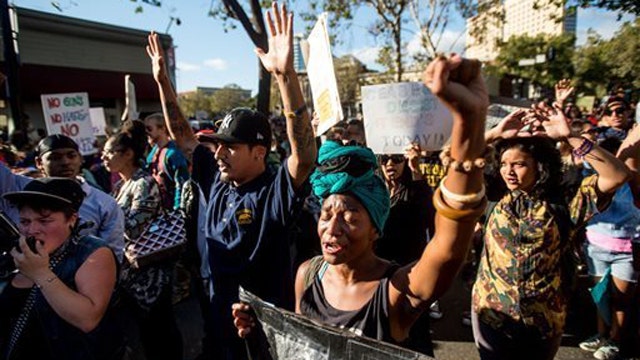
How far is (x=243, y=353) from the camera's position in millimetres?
2291

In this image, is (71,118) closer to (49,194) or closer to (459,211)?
(49,194)

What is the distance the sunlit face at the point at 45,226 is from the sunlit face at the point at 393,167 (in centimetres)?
Answer: 229

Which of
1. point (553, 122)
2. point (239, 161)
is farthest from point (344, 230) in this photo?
point (553, 122)

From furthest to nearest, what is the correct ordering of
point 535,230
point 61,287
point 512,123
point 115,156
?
point 115,156 < point 535,230 < point 512,123 < point 61,287

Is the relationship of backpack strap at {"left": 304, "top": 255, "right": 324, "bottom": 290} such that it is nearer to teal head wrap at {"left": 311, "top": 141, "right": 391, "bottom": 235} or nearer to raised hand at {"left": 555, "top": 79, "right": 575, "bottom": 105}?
teal head wrap at {"left": 311, "top": 141, "right": 391, "bottom": 235}

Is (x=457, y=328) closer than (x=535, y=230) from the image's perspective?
No

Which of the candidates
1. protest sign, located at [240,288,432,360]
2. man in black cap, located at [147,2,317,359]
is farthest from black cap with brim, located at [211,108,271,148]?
protest sign, located at [240,288,432,360]

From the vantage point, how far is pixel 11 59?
6195 mm

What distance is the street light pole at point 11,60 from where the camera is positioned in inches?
235

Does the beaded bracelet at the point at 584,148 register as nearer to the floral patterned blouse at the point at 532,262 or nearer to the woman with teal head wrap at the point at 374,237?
the floral patterned blouse at the point at 532,262

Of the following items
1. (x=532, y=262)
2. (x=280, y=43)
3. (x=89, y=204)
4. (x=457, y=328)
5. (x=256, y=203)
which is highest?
(x=280, y=43)

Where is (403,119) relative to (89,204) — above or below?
above

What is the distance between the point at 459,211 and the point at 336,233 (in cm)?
58

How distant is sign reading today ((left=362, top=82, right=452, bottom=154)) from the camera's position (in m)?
2.99
